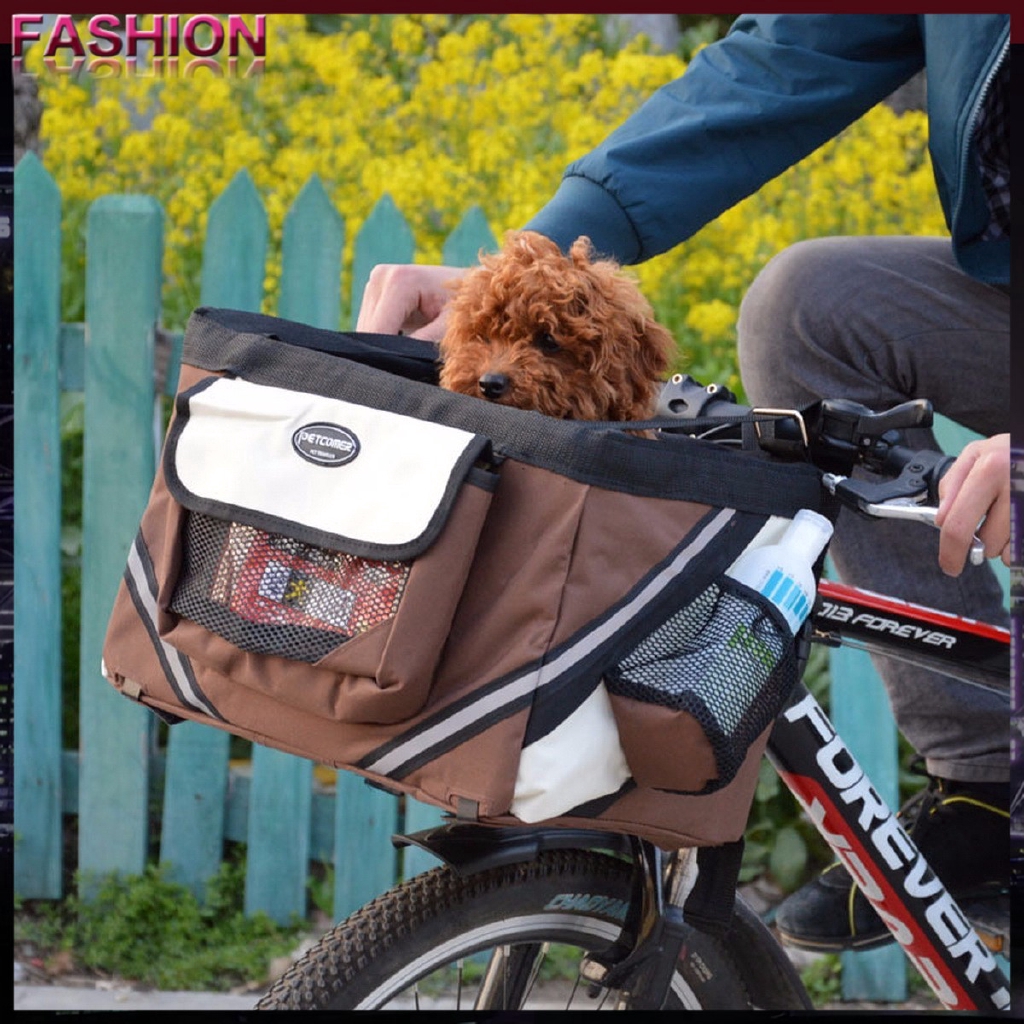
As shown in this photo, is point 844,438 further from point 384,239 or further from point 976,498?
point 384,239

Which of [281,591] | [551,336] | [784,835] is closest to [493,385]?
[551,336]

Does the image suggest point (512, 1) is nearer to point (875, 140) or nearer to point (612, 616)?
point (612, 616)

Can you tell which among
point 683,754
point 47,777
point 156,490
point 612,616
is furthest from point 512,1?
point 47,777

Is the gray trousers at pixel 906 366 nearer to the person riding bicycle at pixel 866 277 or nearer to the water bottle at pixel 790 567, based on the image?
the person riding bicycle at pixel 866 277

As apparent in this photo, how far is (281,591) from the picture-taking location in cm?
124

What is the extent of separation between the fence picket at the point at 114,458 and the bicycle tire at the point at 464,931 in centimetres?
133

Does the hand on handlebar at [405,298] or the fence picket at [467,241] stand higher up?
the hand on handlebar at [405,298]

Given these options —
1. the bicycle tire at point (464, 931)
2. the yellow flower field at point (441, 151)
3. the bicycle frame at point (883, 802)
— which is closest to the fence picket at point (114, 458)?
the yellow flower field at point (441, 151)

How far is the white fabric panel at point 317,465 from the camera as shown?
1.20m

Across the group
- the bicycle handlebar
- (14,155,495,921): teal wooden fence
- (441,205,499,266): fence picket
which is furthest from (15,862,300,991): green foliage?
the bicycle handlebar

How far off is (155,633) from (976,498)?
83cm

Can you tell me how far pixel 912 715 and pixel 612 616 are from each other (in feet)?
3.08

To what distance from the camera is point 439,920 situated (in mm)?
1441

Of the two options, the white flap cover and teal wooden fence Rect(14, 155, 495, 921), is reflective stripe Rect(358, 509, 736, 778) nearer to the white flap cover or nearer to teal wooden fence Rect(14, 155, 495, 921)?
the white flap cover
